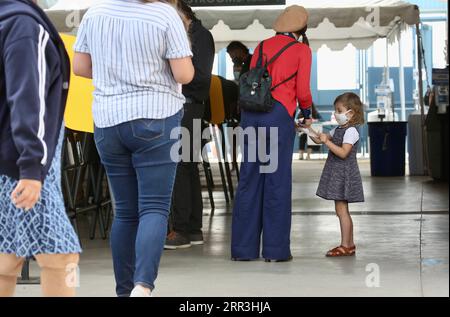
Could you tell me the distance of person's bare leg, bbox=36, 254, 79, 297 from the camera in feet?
12.2

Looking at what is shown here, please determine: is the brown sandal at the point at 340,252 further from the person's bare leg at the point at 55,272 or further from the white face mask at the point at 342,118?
the person's bare leg at the point at 55,272

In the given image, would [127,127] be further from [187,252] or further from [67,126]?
[187,252]

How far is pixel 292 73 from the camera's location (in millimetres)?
6707

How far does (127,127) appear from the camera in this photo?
467cm

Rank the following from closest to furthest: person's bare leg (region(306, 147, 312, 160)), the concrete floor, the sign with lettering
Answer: the concrete floor, the sign with lettering, person's bare leg (region(306, 147, 312, 160))

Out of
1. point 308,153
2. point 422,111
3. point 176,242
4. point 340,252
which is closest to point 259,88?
point 340,252

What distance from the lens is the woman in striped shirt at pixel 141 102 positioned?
467cm

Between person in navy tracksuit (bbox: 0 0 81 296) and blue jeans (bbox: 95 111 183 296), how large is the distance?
83 centimetres

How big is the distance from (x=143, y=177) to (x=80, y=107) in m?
2.19

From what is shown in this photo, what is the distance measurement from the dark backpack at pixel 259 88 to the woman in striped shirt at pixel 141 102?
184cm

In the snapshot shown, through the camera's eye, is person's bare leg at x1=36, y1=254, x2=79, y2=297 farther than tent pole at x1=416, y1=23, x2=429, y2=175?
No

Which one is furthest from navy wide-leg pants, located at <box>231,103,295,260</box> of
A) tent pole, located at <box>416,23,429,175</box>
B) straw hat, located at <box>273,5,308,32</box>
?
tent pole, located at <box>416,23,429,175</box>

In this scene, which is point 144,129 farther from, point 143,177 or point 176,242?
point 176,242

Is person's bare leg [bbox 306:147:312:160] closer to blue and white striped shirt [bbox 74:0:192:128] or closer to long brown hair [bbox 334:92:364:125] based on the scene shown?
long brown hair [bbox 334:92:364:125]
